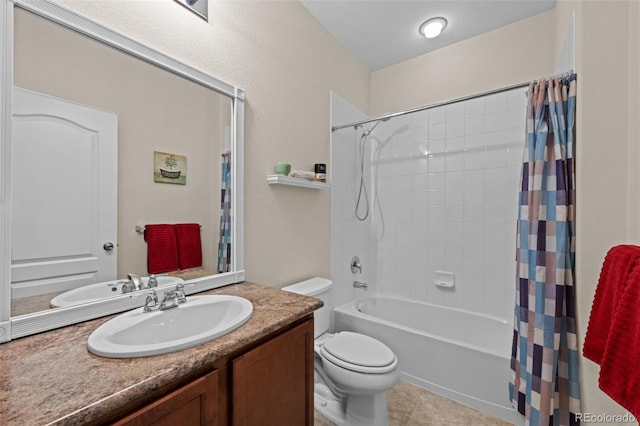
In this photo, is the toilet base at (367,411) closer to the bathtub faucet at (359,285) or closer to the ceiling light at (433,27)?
the bathtub faucet at (359,285)

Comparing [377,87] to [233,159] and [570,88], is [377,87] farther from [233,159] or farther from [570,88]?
[233,159]

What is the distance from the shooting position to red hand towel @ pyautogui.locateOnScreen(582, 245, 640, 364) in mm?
810

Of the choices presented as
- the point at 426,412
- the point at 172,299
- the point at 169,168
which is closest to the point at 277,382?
the point at 172,299

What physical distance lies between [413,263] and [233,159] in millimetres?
1951

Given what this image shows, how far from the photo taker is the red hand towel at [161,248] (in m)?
1.18

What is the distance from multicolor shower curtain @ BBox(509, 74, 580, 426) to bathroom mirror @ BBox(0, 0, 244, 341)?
1.60 meters

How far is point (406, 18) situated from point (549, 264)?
193 cm

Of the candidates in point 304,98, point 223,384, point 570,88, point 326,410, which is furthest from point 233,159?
point 570,88

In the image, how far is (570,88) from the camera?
1.41m

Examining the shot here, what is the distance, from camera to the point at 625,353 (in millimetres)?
724

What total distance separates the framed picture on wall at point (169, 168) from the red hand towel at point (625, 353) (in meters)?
1.58

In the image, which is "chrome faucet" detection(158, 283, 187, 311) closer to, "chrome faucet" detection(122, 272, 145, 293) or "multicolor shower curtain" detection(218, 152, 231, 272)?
"chrome faucet" detection(122, 272, 145, 293)

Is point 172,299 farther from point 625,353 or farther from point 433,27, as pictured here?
point 433,27

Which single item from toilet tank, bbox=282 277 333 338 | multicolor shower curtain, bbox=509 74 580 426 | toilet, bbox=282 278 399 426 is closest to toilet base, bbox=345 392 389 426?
toilet, bbox=282 278 399 426
